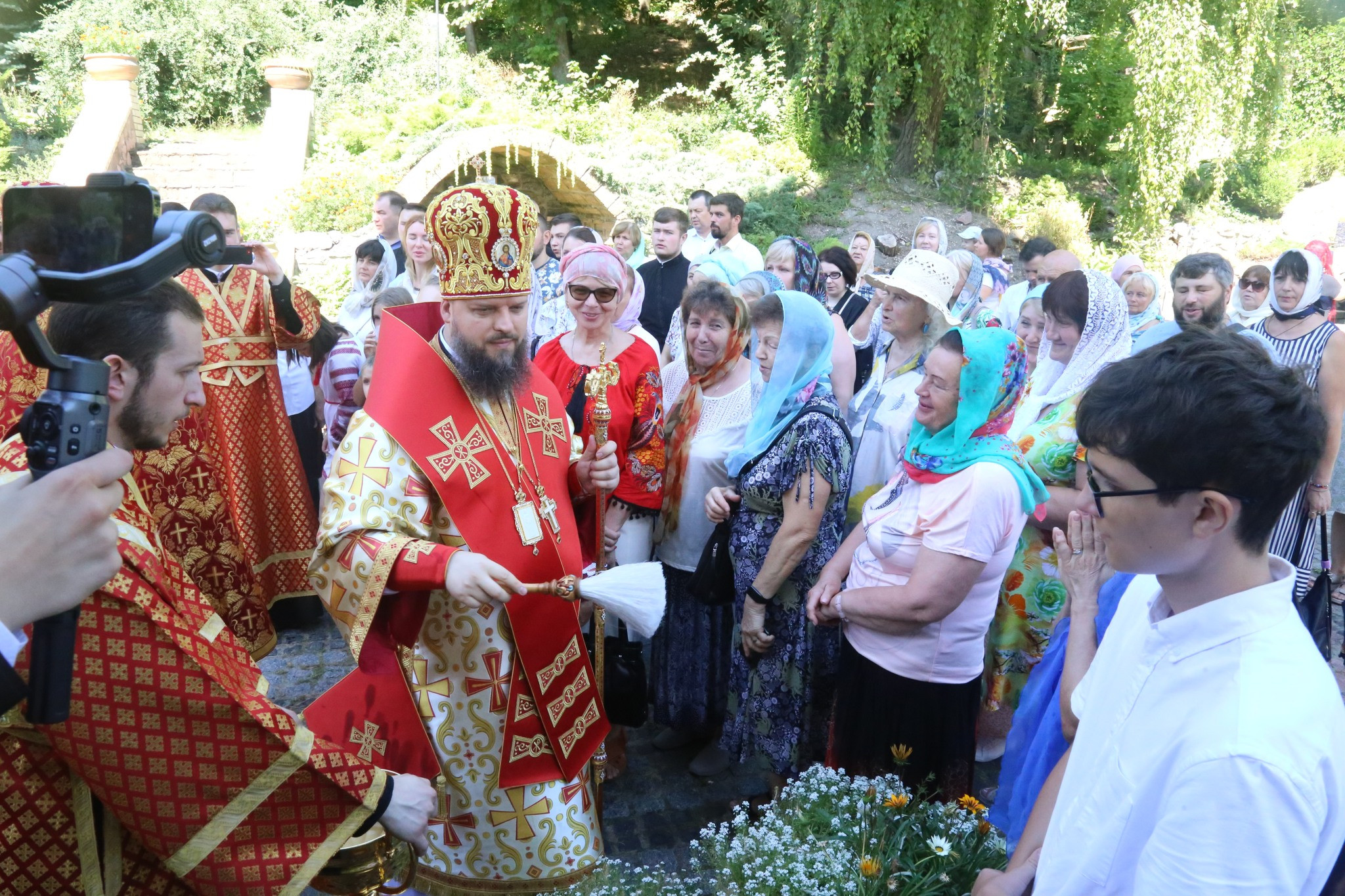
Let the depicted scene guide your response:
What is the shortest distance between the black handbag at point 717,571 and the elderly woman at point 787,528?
0.05m

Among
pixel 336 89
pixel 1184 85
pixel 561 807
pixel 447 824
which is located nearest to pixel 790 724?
pixel 561 807

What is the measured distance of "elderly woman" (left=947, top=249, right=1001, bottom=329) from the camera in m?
6.98

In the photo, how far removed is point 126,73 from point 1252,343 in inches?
714

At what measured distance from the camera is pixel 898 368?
4.77 m

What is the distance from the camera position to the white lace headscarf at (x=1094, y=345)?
14.1 ft

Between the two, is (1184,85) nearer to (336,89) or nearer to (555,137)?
(555,137)

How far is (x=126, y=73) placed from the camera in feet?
51.5

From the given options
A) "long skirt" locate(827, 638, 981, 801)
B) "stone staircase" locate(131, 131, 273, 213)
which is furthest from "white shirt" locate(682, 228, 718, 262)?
"stone staircase" locate(131, 131, 273, 213)

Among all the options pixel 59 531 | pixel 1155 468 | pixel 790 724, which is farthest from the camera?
pixel 790 724

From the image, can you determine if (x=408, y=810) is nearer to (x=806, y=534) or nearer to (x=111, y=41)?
(x=806, y=534)

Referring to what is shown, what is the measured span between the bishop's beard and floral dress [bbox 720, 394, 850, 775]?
1128 millimetres

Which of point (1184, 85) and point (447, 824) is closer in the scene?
point (447, 824)

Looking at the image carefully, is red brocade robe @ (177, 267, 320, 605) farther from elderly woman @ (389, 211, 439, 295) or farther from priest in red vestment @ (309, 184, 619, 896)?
priest in red vestment @ (309, 184, 619, 896)

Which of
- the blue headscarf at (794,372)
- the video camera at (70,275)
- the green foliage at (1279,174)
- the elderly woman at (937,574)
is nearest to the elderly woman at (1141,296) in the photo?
the blue headscarf at (794,372)
